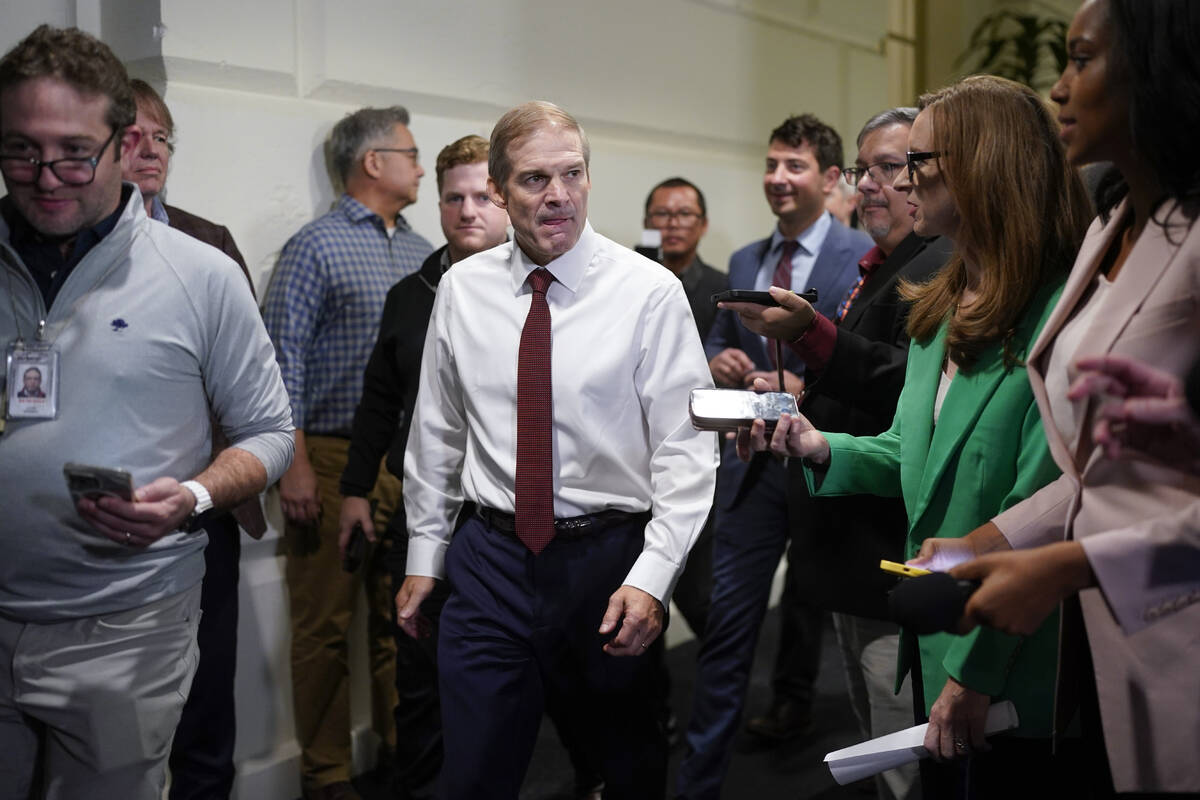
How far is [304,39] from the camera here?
2994 mm

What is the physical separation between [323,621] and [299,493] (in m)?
0.37

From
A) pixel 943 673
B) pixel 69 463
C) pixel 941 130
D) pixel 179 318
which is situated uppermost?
pixel 941 130

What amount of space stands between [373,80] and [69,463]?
6.19 ft

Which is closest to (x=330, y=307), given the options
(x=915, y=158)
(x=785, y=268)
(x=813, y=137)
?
(x=785, y=268)

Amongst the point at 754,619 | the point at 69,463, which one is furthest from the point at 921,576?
the point at 754,619

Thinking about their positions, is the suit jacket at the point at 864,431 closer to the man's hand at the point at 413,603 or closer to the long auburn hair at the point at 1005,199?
the long auburn hair at the point at 1005,199

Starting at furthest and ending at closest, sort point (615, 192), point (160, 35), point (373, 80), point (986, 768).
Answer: point (615, 192) < point (373, 80) < point (160, 35) < point (986, 768)

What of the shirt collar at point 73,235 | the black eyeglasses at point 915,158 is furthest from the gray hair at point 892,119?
the shirt collar at point 73,235

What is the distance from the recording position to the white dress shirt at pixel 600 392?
76.9 inches

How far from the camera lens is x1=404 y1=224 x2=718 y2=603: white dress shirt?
1.95 m

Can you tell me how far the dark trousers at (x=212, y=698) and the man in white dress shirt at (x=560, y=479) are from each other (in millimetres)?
678

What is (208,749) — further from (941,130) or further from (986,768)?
(941,130)

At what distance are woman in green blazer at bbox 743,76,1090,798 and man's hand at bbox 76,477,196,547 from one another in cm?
89

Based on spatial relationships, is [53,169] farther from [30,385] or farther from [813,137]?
[813,137]
